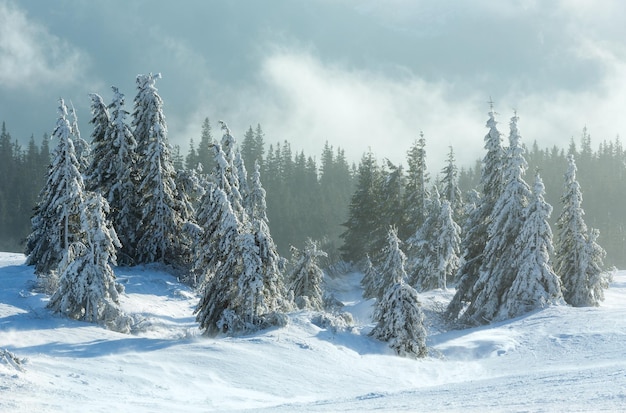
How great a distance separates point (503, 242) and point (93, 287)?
20.0m

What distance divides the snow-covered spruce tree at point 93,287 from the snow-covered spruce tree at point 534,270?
18.0 m

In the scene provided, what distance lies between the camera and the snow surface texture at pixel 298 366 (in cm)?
1038

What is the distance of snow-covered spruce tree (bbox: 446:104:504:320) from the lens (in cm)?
3244

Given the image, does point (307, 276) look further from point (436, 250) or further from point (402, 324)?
point (402, 324)

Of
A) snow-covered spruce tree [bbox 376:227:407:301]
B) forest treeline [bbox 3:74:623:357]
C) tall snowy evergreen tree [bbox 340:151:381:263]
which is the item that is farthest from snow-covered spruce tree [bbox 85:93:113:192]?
tall snowy evergreen tree [bbox 340:151:381:263]

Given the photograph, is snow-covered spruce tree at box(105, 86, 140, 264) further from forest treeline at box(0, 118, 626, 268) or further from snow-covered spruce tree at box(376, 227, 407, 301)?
forest treeline at box(0, 118, 626, 268)

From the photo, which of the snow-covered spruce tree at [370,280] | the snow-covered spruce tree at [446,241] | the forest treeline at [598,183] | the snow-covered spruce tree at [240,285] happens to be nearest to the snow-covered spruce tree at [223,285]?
the snow-covered spruce tree at [240,285]

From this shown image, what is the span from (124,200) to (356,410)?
28.4 m

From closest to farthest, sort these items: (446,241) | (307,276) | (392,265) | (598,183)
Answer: (307,276), (392,265), (446,241), (598,183)

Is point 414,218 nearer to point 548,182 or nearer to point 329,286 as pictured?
point 329,286

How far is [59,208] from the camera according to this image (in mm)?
29250

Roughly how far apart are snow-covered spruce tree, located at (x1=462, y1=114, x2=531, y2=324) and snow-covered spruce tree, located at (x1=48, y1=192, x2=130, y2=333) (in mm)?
17692

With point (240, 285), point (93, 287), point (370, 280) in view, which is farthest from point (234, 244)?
point (370, 280)

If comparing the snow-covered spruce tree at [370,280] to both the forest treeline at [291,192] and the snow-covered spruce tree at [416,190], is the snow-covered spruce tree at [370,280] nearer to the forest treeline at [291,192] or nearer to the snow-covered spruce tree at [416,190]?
the snow-covered spruce tree at [416,190]
